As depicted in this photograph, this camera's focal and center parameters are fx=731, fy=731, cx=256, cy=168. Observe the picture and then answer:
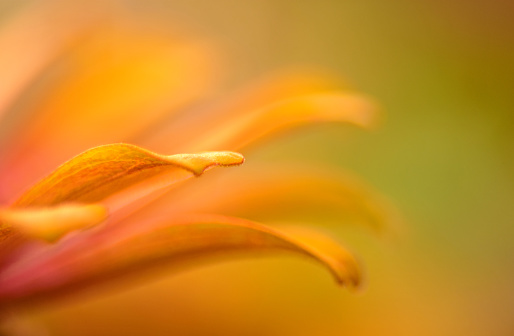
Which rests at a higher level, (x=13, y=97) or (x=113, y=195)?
(x=13, y=97)

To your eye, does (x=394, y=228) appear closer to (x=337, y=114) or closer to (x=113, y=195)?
(x=337, y=114)

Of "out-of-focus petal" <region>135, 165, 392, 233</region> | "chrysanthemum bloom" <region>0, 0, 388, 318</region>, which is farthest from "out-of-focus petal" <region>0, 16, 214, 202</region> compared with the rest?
"out-of-focus petal" <region>135, 165, 392, 233</region>

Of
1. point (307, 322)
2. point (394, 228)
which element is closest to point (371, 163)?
point (307, 322)

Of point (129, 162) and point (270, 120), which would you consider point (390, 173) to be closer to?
point (270, 120)

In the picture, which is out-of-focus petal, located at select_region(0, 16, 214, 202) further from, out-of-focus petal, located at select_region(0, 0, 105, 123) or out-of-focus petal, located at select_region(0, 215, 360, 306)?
out-of-focus petal, located at select_region(0, 215, 360, 306)

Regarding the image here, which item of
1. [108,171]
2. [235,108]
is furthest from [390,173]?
[108,171]

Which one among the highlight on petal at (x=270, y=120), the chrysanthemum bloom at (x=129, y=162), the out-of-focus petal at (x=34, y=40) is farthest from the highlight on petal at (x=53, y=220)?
the out-of-focus petal at (x=34, y=40)
